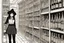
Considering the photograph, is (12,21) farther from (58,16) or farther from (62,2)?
(62,2)

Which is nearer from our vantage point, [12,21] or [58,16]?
[58,16]

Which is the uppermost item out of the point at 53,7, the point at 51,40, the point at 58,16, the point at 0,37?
the point at 53,7

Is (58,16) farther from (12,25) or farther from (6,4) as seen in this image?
(12,25)

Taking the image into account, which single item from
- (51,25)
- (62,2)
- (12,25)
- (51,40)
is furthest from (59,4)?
(12,25)

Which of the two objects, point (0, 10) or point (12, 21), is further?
point (12, 21)

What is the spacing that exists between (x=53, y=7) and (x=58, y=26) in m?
0.44

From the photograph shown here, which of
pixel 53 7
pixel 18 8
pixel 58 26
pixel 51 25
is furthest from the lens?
pixel 18 8

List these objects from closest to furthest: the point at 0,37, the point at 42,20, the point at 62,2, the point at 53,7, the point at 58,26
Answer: the point at 0,37, the point at 62,2, the point at 58,26, the point at 53,7, the point at 42,20

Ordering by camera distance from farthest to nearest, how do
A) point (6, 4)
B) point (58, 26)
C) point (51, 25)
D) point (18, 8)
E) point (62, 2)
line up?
point (18, 8) → point (6, 4) → point (51, 25) → point (58, 26) → point (62, 2)

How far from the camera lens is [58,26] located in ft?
8.43

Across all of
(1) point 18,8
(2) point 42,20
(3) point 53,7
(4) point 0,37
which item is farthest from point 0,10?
(1) point 18,8

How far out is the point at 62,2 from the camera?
2.36 meters

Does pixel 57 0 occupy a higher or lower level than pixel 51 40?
higher

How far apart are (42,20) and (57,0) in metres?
1.39
